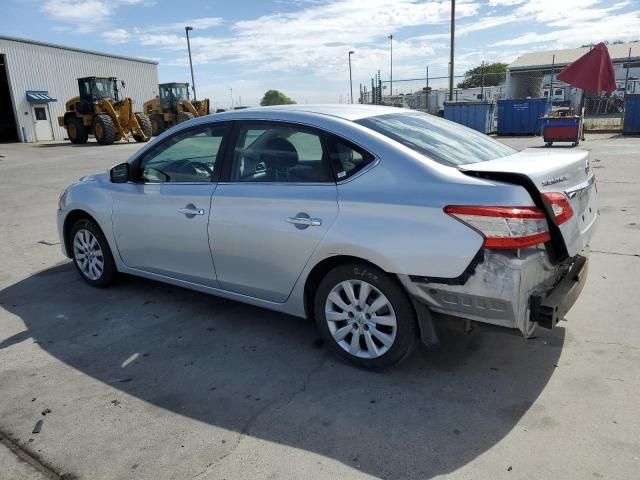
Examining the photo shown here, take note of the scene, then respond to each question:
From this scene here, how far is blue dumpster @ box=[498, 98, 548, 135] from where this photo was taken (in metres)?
21.8

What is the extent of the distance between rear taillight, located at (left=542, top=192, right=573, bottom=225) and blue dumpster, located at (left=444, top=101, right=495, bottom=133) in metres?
21.2

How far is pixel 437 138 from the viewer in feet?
11.3

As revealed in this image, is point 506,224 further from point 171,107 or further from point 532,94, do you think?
point 532,94

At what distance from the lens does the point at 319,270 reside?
338cm

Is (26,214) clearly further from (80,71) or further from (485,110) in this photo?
(80,71)

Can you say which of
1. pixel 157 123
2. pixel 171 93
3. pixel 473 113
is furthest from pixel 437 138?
pixel 157 123

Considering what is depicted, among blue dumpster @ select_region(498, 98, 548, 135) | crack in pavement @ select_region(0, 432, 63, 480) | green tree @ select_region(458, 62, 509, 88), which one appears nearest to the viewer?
crack in pavement @ select_region(0, 432, 63, 480)

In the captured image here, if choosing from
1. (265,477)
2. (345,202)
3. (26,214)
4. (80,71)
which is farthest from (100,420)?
Result: (80,71)

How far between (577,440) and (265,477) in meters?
1.53

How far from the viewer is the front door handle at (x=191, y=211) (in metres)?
3.82

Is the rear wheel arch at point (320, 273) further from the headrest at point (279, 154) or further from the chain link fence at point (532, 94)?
the chain link fence at point (532, 94)

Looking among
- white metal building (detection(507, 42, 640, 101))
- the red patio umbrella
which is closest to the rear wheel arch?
the red patio umbrella

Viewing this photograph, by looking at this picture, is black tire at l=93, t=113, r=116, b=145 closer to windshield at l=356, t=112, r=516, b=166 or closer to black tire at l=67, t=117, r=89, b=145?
black tire at l=67, t=117, r=89, b=145

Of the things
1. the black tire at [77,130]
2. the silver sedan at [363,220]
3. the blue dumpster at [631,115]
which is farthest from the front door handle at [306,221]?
the black tire at [77,130]
